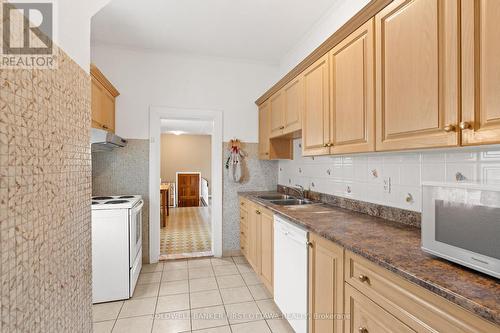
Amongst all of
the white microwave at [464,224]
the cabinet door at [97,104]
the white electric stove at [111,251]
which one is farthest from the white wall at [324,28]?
the white electric stove at [111,251]

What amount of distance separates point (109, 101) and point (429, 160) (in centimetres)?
316

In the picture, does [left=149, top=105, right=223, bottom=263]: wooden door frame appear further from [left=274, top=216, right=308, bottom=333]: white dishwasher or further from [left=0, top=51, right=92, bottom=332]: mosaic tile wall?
[left=0, top=51, right=92, bottom=332]: mosaic tile wall

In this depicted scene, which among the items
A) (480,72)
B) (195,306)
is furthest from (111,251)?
(480,72)

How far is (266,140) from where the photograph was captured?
3.39m

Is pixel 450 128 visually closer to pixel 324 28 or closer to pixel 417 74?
pixel 417 74

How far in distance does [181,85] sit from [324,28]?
190 cm

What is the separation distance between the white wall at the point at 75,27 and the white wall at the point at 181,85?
254 cm

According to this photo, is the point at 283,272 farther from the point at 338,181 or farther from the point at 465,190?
the point at 465,190

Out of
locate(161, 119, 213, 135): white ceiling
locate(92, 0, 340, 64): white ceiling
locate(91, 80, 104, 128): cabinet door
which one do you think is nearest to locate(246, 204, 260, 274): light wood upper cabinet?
locate(91, 80, 104, 128): cabinet door

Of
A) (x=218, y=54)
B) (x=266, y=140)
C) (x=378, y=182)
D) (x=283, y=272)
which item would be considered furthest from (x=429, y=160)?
(x=218, y=54)

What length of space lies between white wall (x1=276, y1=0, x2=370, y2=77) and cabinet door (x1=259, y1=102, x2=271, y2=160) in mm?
646

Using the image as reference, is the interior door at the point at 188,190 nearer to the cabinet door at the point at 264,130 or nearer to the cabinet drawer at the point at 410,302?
the cabinet door at the point at 264,130

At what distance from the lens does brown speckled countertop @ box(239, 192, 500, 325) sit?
0.76 metres

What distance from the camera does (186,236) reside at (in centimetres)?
455
